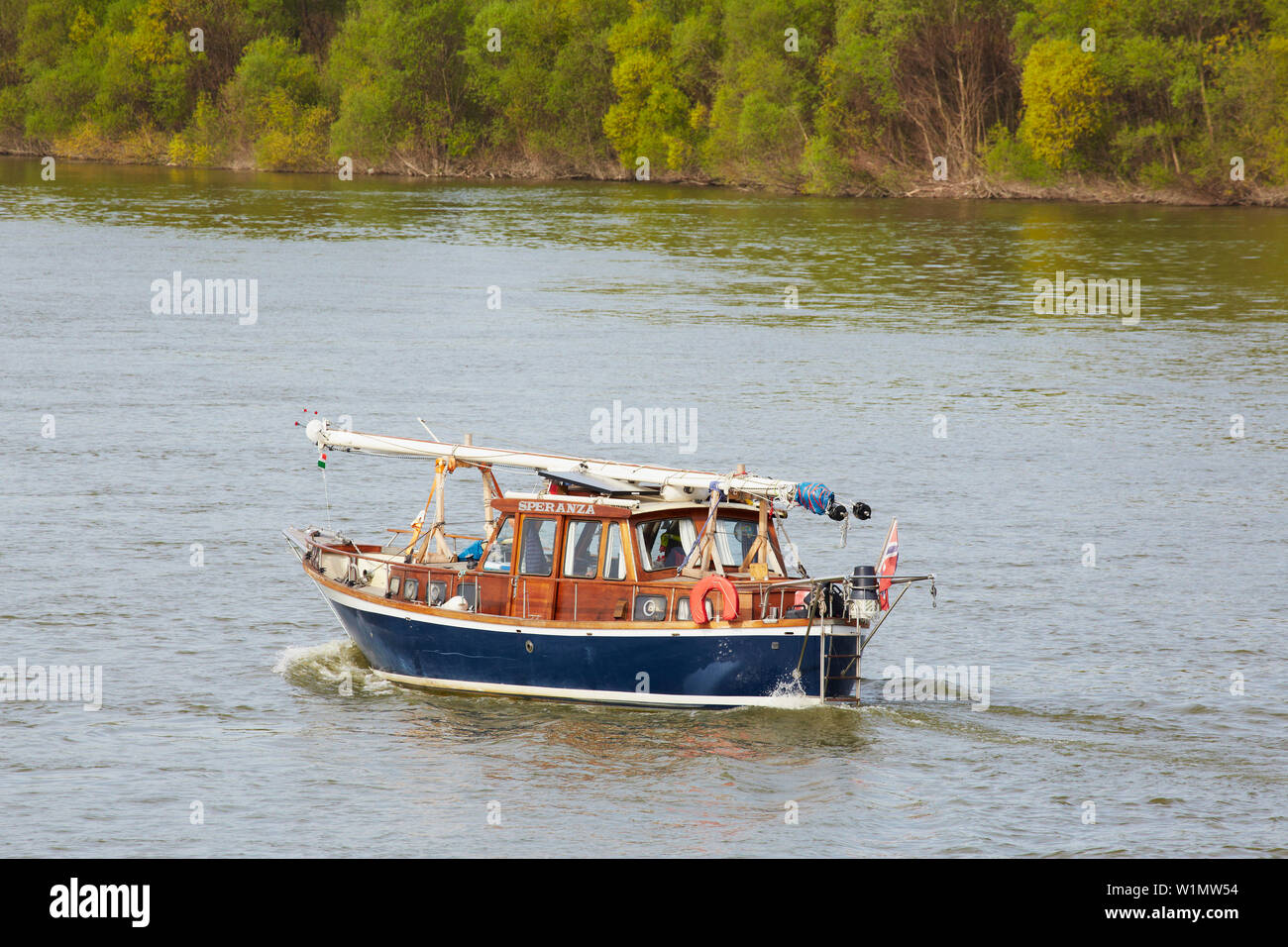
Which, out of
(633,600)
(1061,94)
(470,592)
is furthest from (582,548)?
(1061,94)

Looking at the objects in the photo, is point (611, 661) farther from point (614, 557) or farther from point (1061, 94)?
point (1061, 94)

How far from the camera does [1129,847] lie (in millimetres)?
22703

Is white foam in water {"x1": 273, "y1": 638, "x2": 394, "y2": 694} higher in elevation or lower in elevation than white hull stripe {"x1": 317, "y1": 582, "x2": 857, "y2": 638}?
lower

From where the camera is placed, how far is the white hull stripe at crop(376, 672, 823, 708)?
26125 mm

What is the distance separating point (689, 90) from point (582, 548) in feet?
403

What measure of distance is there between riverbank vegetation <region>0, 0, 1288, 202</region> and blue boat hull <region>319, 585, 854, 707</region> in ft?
311

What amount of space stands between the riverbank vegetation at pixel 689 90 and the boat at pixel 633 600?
9362cm

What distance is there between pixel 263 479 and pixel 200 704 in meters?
16.8

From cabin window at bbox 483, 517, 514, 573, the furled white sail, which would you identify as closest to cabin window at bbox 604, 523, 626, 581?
the furled white sail

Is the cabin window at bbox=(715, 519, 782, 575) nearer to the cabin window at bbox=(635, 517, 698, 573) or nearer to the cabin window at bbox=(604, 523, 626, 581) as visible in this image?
the cabin window at bbox=(635, 517, 698, 573)

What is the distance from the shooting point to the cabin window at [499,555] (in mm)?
27797

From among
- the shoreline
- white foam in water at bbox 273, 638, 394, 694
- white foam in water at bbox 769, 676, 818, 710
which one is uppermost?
the shoreline

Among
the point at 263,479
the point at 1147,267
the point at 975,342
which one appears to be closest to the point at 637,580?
the point at 263,479

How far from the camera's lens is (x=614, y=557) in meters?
27.0
